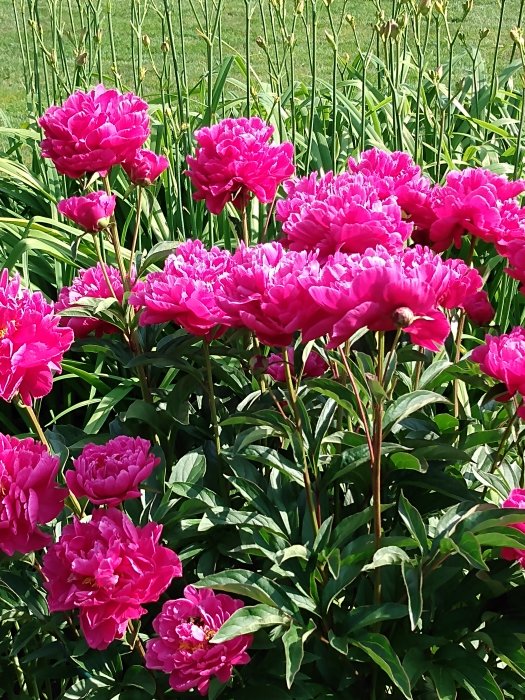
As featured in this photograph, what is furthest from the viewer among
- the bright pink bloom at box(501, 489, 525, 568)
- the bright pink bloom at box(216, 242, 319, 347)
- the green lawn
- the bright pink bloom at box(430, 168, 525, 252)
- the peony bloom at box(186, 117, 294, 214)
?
the green lawn

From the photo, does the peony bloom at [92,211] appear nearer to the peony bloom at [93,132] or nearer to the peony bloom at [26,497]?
the peony bloom at [93,132]

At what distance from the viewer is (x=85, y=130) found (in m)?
1.64

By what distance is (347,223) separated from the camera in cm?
134

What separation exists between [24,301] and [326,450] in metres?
0.57

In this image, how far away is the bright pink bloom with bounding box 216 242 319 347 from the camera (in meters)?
1.14

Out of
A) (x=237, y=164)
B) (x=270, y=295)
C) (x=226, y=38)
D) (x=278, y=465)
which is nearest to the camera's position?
(x=270, y=295)

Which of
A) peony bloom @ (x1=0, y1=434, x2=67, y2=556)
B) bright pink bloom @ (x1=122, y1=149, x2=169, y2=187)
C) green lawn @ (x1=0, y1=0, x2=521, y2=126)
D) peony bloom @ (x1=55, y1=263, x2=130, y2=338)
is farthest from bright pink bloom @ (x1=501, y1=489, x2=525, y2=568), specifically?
green lawn @ (x1=0, y1=0, x2=521, y2=126)

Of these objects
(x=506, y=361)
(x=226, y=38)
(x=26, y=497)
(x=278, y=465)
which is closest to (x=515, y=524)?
(x=506, y=361)

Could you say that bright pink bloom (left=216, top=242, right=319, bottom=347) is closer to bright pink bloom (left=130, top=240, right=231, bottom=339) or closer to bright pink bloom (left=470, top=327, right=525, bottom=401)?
bright pink bloom (left=130, top=240, right=231, bottom=339)

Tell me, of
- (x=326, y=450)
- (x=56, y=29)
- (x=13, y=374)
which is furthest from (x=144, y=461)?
(x=56, y=29)

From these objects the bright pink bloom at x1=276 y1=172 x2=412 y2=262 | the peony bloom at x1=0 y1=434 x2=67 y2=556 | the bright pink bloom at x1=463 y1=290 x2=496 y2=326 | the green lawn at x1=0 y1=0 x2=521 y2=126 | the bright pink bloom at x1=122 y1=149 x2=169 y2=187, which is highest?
the bright pink bloom at x1=276 y1=172 x2=412 y2=262

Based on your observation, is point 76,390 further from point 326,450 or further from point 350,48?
point 350,48

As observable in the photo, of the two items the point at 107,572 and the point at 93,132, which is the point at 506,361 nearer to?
the point at 107,572

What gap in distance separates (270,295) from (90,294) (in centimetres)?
64
